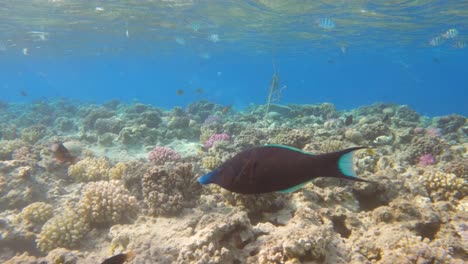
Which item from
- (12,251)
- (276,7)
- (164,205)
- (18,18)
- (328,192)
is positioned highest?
(276,7)

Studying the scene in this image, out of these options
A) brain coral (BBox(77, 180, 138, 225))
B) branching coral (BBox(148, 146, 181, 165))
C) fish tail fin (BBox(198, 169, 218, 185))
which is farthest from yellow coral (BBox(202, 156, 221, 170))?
fish tail fin (BBox(198, 169, 218, 185))

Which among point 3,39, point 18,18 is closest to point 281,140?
point 18,18

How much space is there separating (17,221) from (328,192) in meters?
5.87

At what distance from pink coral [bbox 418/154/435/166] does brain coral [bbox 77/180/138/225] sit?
7861 mm

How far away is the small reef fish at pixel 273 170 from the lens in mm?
1806

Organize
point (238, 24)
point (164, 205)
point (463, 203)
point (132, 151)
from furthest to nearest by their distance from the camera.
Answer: point (238, 24)
point (132, 151)
point (463, 203)
point (164, 205)

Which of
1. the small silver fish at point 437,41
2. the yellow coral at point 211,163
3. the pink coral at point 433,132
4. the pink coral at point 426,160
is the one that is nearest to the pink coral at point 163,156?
the yellow coral at point 211,163

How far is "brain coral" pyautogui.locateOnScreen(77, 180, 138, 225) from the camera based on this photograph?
4.67m

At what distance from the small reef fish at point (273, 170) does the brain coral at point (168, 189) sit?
2.55 metres

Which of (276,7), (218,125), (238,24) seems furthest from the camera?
(238,24)

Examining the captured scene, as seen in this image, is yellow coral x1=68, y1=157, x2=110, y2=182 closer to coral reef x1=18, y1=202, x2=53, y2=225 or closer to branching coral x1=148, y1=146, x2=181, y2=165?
branching coral x1=148, y1=146, x2=181, y2=165

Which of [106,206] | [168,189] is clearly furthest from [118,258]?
[106,206]

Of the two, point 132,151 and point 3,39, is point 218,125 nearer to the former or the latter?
point 132,151

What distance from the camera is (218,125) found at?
1310 centimetres
